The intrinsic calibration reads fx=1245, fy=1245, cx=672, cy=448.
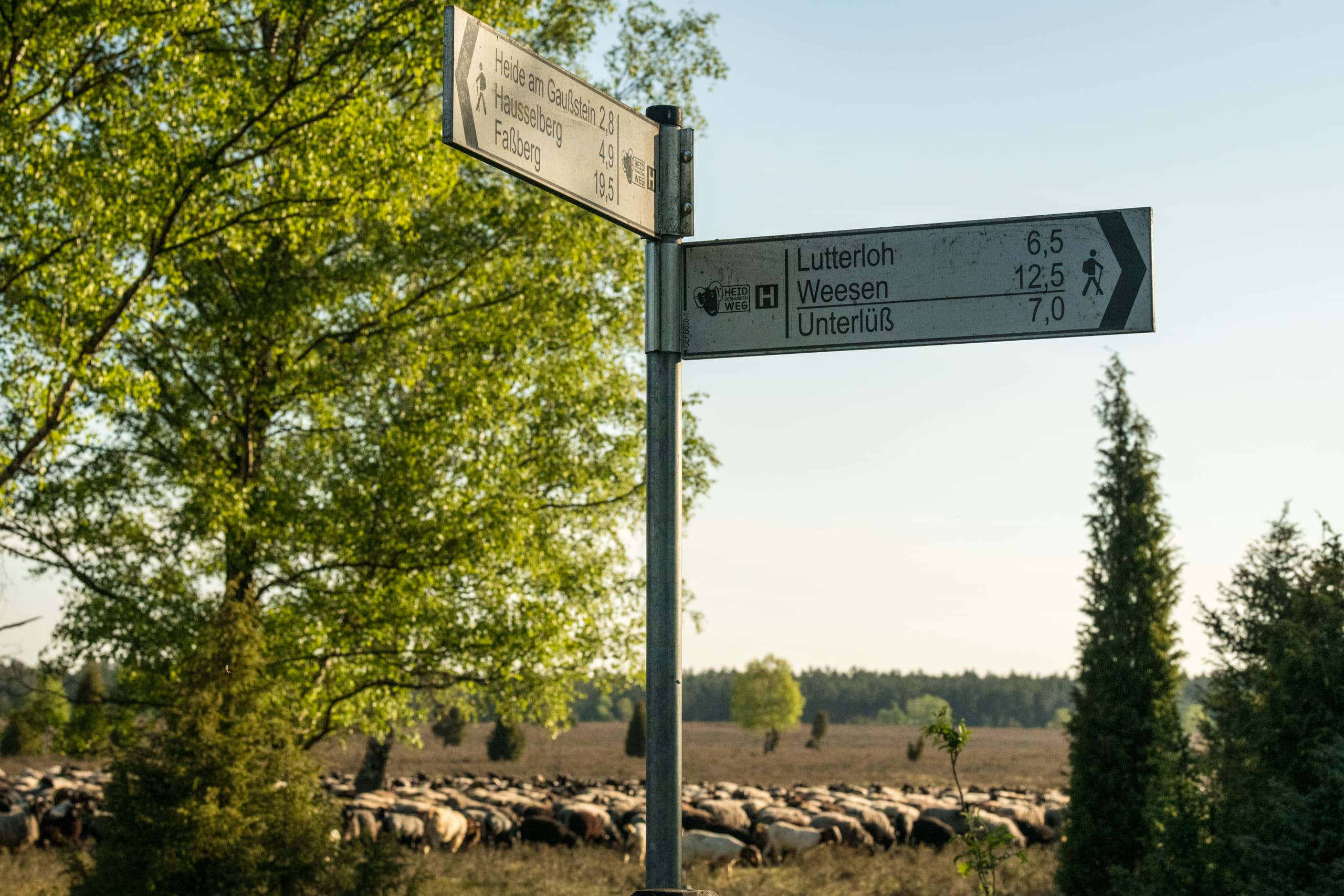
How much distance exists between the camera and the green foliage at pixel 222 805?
8.66 meters

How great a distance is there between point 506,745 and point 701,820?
33.1 m

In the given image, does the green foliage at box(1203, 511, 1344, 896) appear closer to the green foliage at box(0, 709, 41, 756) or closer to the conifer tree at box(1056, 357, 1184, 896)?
the conifer tree at box(1056, 357, 1184, 896)

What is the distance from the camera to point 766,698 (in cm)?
8088

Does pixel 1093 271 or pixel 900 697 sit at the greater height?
pixel 1093 271

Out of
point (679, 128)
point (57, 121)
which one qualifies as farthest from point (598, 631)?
point (679, 128)

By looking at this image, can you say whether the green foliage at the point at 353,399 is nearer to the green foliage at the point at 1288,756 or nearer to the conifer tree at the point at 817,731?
the green foliage at the point at 1288,756

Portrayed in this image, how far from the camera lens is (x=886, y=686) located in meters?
156

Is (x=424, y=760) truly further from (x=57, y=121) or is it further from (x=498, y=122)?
(x=498, y=122)

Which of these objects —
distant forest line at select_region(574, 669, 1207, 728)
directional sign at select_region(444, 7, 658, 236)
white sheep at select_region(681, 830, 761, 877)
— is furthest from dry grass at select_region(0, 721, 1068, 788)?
distant forest line at select_region(574, 669, 1207, 728)

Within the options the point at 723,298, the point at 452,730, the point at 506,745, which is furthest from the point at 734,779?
the point at 723,298

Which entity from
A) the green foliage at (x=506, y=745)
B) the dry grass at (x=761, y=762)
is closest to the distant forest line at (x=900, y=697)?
the dry grass at (x=761, y=762)

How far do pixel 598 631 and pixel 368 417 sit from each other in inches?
145

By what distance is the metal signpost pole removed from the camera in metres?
2.98

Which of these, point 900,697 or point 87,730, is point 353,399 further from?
point 900,697
